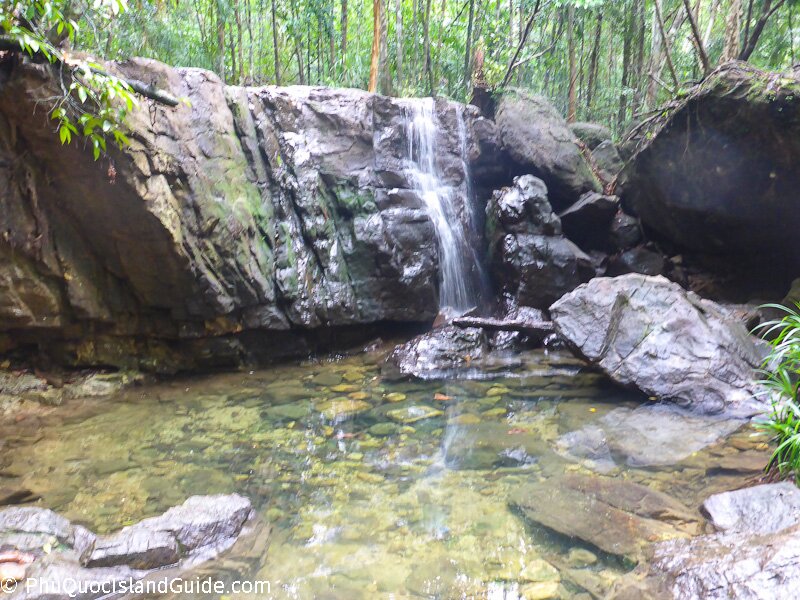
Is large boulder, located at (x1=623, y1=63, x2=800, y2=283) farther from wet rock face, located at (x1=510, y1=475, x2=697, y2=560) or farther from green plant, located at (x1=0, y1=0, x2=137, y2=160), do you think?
green plant, located at (x1=0, y1=0, x2=137, y2=160)

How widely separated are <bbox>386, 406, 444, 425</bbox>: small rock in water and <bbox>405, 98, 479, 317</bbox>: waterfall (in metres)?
2.90

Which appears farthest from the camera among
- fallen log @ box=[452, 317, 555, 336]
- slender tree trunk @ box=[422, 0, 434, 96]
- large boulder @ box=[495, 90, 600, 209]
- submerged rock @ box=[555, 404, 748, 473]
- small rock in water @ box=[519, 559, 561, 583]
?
slender tree trunk @ box=[422, 0, 434, 96]

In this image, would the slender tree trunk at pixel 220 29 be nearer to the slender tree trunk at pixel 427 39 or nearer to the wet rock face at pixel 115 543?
the slender tree trunk at pixel 427 39

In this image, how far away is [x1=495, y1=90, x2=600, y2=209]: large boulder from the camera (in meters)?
8.84

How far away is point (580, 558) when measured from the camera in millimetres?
2920

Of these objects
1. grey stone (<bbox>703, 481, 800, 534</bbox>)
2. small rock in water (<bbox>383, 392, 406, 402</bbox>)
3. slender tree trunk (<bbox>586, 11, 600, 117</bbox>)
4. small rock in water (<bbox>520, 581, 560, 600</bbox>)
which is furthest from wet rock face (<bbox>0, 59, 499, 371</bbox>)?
slender tree trunk (<bbox>586, 11, 600, 117</bbox>)

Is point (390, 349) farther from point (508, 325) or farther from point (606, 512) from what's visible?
point (606, 512)

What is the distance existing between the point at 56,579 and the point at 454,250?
22.5ft

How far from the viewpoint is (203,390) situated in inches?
239

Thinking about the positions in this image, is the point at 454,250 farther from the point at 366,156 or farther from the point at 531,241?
the point at 366,156

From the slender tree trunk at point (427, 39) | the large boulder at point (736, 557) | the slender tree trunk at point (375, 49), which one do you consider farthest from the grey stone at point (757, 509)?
the slender tree trunk at point (427, 39)

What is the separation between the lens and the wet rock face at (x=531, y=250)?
8016 mm

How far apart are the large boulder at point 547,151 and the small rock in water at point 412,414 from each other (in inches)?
199

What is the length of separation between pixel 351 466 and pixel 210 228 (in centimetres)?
329
